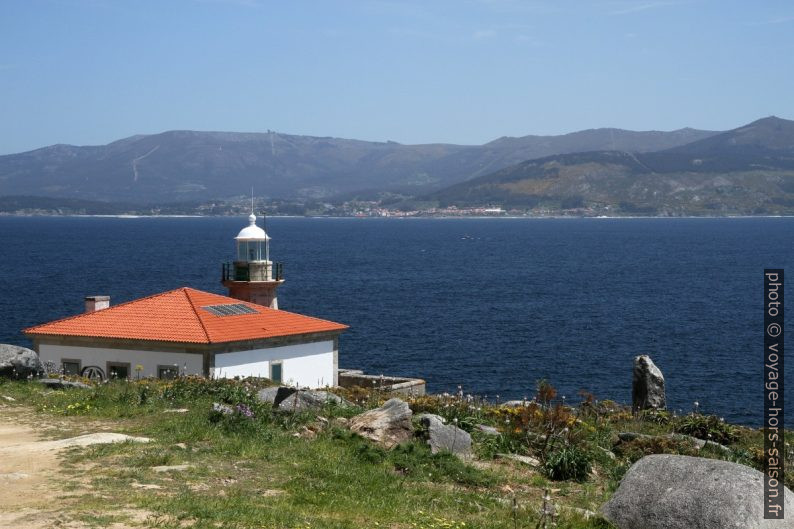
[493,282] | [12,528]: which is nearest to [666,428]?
[12,528]

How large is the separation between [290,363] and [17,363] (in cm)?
1389

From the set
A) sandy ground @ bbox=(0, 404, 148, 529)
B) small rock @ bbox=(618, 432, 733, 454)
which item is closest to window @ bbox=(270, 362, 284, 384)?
sandy ground @ bbox=(0, 404, 148, 529)

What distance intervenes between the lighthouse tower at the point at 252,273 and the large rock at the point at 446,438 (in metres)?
26.8

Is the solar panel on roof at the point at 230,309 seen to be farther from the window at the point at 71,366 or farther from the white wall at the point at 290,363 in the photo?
the window at the point at 71,366

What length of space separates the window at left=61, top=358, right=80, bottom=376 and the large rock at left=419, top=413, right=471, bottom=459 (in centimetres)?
2073

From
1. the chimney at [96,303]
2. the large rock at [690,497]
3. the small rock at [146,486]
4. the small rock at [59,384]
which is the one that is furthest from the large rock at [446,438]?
the chimney at [96,303]

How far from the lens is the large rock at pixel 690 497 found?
1132 cm

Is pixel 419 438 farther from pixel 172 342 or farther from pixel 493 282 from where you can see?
pixel 493 282

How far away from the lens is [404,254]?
182375 mm

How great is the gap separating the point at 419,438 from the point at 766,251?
18368cm

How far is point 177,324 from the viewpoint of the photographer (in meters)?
34.1

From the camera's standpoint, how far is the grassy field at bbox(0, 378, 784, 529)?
1212 centimetres

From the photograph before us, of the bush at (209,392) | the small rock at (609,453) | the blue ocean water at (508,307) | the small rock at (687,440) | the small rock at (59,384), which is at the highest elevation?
the bush at (209,392)

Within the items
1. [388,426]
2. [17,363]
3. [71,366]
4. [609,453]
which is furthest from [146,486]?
[71,366]
